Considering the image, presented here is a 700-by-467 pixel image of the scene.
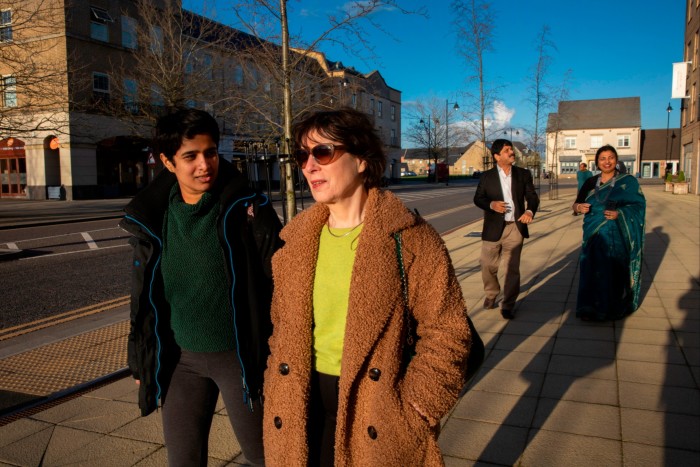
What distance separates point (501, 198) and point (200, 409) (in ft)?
15.6

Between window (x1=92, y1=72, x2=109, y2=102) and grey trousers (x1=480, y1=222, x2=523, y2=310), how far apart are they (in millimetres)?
27979

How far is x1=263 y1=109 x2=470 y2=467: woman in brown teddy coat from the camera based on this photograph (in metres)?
1.73

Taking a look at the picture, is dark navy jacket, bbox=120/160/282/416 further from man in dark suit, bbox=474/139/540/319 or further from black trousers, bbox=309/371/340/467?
man in dark suit, bbox=474/139/540/319

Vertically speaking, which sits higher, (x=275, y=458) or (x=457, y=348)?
(x=457, y=348)

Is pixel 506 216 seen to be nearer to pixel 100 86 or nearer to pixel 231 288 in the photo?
pixel 231 288

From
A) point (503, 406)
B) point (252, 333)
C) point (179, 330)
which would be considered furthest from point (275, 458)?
point (503, 406)

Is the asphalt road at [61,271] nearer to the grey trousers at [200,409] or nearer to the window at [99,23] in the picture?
the grey trousers at [200,409]

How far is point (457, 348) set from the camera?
1.74 metres

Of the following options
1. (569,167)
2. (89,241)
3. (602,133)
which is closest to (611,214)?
(89,241)

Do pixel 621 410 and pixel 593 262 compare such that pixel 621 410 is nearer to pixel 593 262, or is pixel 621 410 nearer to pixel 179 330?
pixel 593 262

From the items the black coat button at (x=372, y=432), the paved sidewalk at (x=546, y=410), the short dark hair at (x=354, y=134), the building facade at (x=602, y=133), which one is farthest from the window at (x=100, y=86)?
the building facade at (x=602, y=133)

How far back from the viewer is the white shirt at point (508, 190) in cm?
623

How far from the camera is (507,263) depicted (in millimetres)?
6203

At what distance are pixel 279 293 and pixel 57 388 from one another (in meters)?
3.27
